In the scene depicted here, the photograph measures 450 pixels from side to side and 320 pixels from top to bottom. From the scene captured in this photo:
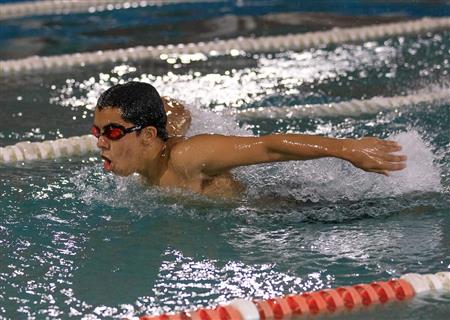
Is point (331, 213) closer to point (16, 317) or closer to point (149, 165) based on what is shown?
point (149, 165)

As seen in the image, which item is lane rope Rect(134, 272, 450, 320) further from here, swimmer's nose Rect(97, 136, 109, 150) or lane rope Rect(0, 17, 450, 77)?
lane rope Rect(0, 17, 450, 77)

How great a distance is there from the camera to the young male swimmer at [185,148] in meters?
2.93

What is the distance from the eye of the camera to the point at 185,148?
124 inches

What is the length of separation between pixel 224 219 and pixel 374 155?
0.68m

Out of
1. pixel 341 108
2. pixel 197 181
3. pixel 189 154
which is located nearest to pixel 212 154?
pixel 189 154

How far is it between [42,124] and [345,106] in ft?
4.80

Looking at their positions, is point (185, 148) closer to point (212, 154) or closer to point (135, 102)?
point (212, 154)

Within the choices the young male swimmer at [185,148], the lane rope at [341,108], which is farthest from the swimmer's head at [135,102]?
the lane rope at [341,108]

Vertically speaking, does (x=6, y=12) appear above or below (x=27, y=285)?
above

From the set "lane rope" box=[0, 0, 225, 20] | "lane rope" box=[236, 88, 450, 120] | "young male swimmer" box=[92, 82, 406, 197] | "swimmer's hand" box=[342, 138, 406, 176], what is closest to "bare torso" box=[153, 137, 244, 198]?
"young male swimmer" box=[92, 82, 406, 197]

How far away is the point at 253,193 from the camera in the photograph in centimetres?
342

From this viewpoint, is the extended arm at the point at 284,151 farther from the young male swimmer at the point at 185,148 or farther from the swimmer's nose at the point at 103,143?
the swimmer's nose at the point at 103,143

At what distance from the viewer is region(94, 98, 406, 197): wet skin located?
2.92 m

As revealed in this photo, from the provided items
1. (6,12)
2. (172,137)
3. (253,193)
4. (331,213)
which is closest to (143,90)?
(172,137)
